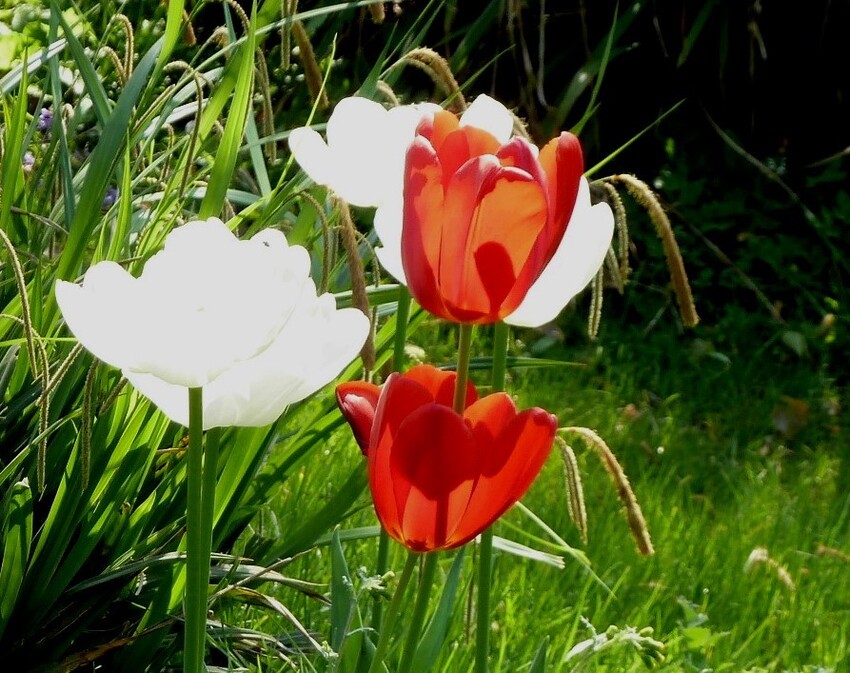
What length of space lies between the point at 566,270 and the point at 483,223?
0.40 ft

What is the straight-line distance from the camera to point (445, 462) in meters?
0.69

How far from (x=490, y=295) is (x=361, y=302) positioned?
0.54 ft

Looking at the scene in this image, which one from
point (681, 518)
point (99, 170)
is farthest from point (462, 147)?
point (681, 518)

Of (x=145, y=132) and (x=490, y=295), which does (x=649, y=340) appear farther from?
(x=490, y=295)

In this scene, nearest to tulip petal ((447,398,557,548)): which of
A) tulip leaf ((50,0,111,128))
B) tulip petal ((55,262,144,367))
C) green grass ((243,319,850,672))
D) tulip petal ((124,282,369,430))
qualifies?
tulip petal ((124,282,369,430))

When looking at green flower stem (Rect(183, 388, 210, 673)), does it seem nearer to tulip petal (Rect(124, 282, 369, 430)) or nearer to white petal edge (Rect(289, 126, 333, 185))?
tulip petal (Rect(124, 282, 369, 430))

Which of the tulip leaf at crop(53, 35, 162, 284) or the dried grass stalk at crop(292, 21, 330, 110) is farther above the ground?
the dried grass stalk at crop(292, 21, 330, 110)

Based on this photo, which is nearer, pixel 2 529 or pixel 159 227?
pixel 2 529

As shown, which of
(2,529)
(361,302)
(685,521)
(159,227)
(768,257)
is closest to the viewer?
(361,302)

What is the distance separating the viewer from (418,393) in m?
0.72

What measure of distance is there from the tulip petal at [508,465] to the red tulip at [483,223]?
0.07 m

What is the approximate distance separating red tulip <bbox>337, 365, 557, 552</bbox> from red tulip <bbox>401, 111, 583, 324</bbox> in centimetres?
6

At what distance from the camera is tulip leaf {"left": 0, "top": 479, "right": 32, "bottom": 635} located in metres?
1.12

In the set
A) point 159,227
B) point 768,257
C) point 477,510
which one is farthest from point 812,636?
point 768,257
